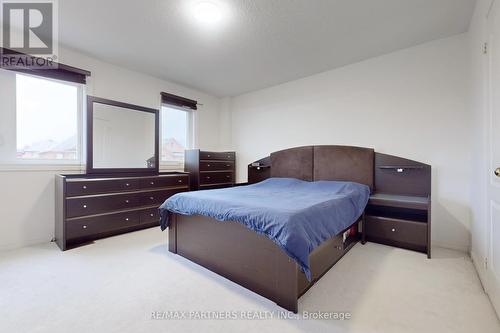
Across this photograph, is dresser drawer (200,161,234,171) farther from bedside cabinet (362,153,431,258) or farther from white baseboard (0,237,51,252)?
bedside cabinet (362,153,431,258)

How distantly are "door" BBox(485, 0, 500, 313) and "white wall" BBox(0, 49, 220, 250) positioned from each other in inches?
168

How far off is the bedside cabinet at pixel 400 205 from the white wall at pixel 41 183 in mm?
3942

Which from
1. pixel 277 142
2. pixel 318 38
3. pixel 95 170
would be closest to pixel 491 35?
pixel 318 38

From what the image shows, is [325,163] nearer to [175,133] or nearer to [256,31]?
[256,31]

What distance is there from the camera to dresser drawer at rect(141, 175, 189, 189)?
350 centimetres

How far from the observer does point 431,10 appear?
2.30 metres

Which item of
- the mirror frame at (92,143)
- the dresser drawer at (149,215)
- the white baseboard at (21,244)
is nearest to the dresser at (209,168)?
the mirror frame at (92,143)

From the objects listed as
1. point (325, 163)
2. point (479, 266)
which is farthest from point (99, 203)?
point (479, 266)

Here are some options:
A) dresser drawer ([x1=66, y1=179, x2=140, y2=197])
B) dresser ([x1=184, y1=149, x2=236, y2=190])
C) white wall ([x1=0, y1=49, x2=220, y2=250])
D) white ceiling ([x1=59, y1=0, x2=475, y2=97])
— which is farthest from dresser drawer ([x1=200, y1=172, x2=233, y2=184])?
white ceiling ([x1=59, y1=0, x2=475, y2=97])

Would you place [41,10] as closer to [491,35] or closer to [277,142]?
[277,142]

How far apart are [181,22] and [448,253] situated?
156 inches

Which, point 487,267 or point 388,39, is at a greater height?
point 388,39

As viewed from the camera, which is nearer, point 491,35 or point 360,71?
point 491,35

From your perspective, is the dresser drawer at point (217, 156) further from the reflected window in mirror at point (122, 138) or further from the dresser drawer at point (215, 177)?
the reflected window in mirror at point (122, 138)
